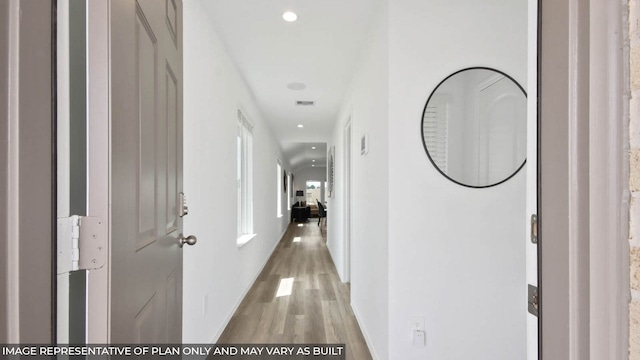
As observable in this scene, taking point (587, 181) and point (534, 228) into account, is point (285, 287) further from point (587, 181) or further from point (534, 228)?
point (587, 181)

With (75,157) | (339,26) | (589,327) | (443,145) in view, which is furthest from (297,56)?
(589,327)

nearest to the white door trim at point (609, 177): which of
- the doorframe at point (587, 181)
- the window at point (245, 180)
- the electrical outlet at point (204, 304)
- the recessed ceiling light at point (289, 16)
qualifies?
the doorframe at point (587, 181)

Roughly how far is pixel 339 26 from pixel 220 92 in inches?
40.7

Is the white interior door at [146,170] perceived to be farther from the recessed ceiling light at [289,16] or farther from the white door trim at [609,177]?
the recessed ceiling light at [289,16]

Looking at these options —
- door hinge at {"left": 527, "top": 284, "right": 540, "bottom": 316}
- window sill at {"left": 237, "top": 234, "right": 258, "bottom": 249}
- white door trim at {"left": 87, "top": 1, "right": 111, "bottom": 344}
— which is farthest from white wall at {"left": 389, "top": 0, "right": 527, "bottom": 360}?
window sill at {"left": 237, "top": 234, "right": 258, "bottom": 249}

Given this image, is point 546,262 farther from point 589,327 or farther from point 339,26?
point 339,26

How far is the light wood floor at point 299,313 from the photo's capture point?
2.50 metres

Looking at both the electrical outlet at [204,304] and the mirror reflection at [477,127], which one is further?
the electrical outlet at [204,304]

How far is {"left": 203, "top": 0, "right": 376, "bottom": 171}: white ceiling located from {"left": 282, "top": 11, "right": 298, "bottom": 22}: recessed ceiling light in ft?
0.09

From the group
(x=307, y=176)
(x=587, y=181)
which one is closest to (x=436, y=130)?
(x=587, y=181)

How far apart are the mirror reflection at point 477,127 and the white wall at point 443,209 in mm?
51

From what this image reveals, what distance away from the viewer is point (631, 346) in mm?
506

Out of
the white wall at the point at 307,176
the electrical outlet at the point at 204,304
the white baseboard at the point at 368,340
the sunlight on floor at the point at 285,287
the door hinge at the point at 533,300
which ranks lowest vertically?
the sunlight on floor at the point at 285,287

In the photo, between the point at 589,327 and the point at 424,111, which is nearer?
the point at 589,327
